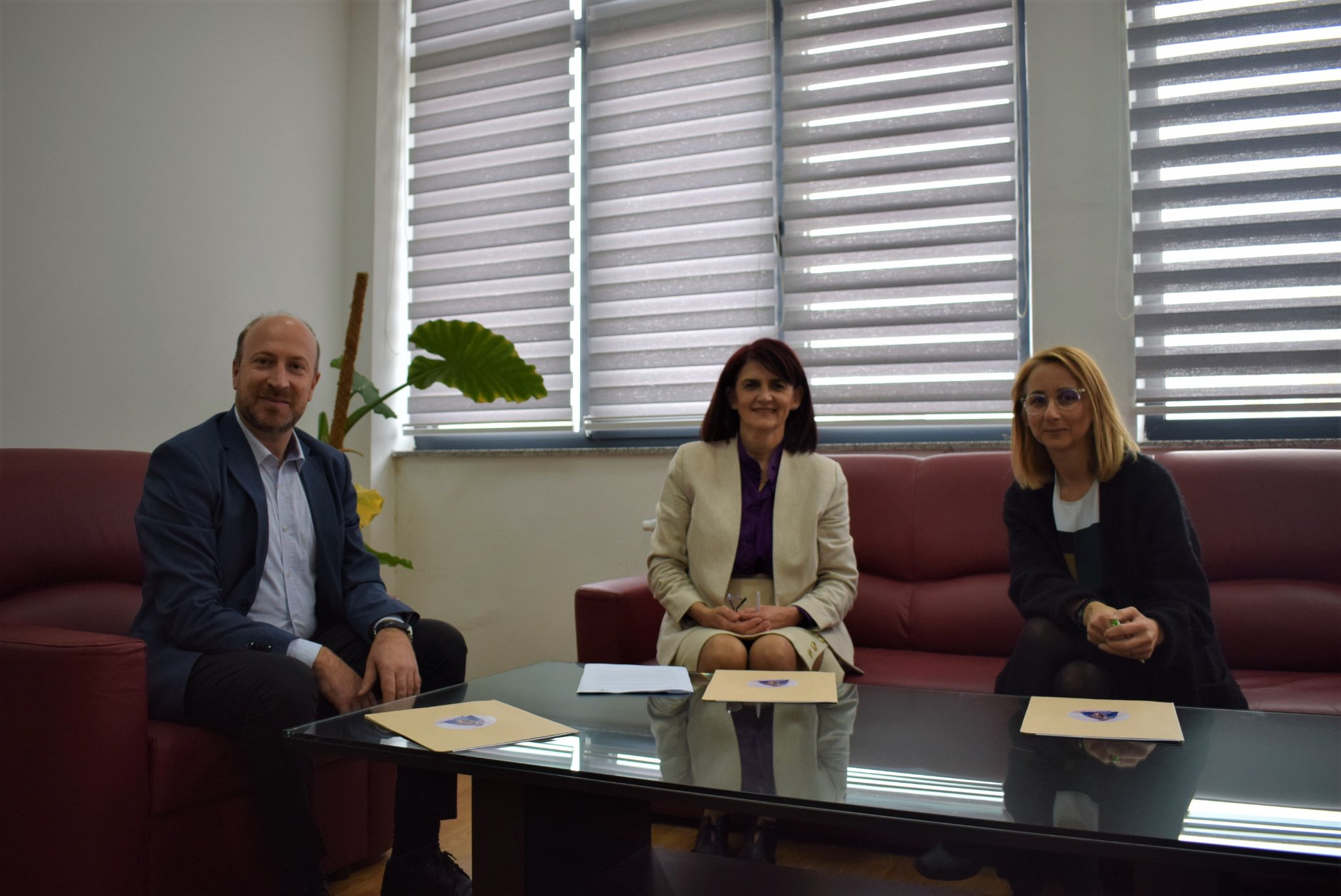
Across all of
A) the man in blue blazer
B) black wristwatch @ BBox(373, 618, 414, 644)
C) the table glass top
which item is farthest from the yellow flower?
the table glass top

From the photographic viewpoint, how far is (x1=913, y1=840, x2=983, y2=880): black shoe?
192cm

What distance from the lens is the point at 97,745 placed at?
62.9 inches

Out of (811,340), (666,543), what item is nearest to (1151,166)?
(811,340)

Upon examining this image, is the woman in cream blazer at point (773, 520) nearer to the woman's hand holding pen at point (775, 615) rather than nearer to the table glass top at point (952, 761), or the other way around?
the woman's hand holding pen at point (775, 615)

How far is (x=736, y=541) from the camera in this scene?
2.38 meters

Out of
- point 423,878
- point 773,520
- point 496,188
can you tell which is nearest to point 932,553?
point 773,520

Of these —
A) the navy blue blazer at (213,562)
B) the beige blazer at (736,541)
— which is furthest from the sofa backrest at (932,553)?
the navy blue blazer at (213,562)

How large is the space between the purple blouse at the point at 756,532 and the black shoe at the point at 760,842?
2.16ft

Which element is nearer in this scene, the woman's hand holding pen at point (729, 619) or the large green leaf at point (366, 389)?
the woman's hand holding pen at point (729, 619)

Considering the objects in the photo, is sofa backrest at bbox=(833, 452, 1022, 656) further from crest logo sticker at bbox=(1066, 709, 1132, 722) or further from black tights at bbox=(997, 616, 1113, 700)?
crest logo sticker at bbox=(1066, 709, 1132, 722)

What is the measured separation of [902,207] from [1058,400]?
151 cm

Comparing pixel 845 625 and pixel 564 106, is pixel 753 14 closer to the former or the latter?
pixel 564 106

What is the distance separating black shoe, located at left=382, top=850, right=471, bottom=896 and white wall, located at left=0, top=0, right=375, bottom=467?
1.81m

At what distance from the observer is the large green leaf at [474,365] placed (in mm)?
3338
